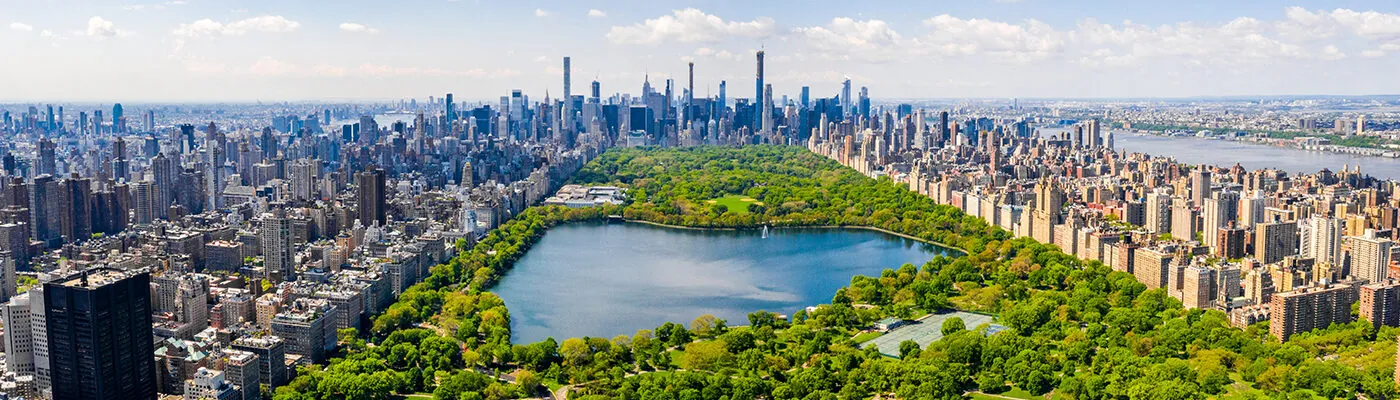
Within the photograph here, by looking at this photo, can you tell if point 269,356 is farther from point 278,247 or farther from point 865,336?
point 865,336

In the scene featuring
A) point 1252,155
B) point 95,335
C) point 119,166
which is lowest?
point 95,335

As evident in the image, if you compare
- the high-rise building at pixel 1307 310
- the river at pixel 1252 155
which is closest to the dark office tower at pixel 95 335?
the high-rise building at pixel 1307 310

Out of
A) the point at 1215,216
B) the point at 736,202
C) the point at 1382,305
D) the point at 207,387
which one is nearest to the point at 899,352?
the point at 1382,305

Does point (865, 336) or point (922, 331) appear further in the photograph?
point (922, 331)

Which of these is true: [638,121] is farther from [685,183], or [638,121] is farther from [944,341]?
[944,341]

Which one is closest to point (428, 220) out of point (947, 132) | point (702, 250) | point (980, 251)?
point (702, 250)
